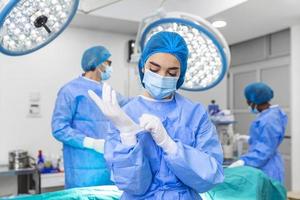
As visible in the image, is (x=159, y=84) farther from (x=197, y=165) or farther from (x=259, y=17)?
(x=259, y=17)

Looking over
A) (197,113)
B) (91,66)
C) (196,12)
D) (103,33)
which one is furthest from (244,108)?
(197,113)

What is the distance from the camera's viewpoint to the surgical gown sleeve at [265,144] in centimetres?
241

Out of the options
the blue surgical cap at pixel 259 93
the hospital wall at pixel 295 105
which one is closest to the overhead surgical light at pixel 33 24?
→ the blue surgical cap at pixel 259 93

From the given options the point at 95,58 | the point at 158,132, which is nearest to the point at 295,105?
the point at 95,58

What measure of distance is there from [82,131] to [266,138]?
1262 mm

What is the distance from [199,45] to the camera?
6.04ft

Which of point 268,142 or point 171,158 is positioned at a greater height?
point 171,158

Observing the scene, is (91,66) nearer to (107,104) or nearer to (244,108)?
(107,104)

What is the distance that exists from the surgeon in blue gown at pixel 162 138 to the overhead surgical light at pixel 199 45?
688 millimetres

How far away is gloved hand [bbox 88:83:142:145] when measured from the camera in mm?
944

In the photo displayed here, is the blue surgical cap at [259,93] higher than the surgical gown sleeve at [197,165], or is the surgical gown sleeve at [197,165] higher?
the blue surgical cap at [259,93]

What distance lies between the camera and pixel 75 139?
1.95m

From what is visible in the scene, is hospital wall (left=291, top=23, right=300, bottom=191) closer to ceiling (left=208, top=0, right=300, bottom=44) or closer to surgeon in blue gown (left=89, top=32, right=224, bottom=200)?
ceiling (left=208, top=0, right=300, bottom=44)

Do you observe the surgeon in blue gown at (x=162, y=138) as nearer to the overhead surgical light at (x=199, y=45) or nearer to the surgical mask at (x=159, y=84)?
the surgical mask at (x=159, y=84)
